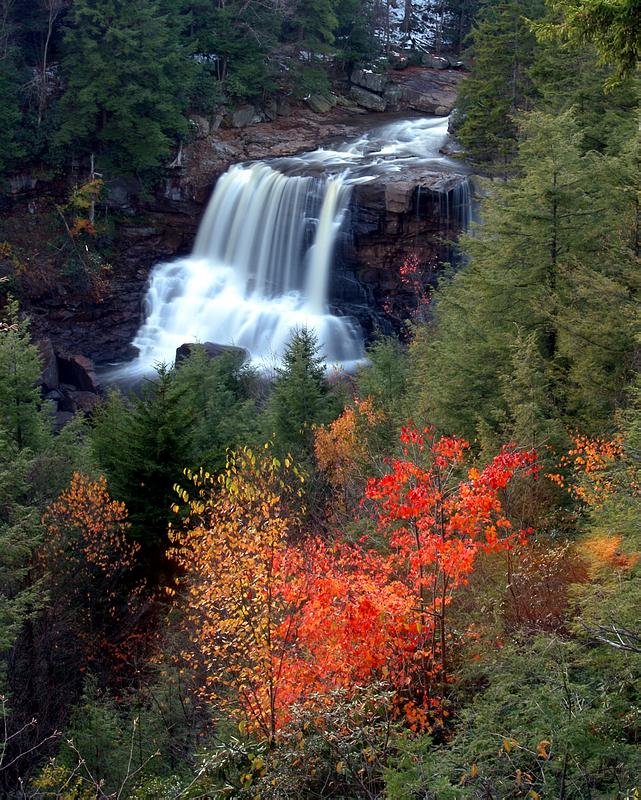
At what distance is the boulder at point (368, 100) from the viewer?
45.2 m

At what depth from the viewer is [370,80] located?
45688 mm

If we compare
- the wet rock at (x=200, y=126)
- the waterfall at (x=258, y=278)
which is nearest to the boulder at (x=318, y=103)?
the wet rock at (x=200, y=126)

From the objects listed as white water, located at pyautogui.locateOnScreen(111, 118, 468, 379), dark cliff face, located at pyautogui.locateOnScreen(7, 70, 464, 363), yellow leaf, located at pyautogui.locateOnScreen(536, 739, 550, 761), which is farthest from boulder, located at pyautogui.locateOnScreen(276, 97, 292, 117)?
yellow leaf, located at pyautogui.locateOnScreen(536, 739, 550, 761)

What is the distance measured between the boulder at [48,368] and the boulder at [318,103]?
72.7 feet

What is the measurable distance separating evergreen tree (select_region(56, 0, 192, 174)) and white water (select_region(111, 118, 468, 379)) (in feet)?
13.6

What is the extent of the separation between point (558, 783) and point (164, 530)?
37.7ft

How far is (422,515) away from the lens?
9.19m

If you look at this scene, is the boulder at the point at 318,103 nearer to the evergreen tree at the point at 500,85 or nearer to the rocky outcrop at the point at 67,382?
the evergreen tree at the point at 500,85

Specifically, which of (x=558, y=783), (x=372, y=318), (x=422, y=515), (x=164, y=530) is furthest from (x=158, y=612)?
(x=372, y=318)

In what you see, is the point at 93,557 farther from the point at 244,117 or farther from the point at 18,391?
the point at 244,117

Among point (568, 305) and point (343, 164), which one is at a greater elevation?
point (343, 164)

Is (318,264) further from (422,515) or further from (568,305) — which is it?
(422,515)

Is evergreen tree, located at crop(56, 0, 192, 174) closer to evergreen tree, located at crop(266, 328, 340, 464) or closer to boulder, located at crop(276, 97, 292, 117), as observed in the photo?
boulder, located at crop(276, 97, 292, 117)

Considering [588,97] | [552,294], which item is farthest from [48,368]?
[552,294]
